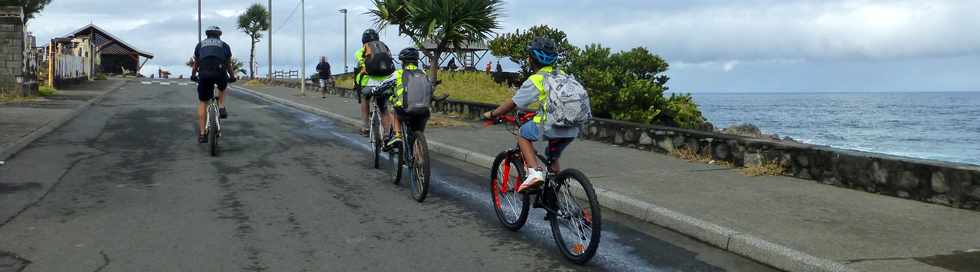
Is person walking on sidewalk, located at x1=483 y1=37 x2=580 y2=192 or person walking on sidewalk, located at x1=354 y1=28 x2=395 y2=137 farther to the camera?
person walking on sidewalk, located at x1=354 y1=28 x2=395 y2=137

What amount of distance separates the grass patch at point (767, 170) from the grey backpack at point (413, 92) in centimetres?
382

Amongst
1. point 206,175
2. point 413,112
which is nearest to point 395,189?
Result: point 413,112

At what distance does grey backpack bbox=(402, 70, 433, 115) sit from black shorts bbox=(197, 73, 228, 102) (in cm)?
394

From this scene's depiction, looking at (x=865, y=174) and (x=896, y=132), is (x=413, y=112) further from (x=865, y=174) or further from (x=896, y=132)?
(x=896, y=132)

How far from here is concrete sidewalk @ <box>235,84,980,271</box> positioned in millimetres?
5258

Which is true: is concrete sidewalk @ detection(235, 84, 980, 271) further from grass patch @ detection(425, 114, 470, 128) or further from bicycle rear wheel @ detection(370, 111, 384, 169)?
grass patch @ detection(425, 114, 470, 128)

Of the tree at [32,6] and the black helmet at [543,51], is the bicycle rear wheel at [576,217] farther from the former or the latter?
the tree at [32,6]

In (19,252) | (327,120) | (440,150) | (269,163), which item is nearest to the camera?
Answer: (19,252)

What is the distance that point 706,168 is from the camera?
9820 millimetres

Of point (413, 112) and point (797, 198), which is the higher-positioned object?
point (413, 112)

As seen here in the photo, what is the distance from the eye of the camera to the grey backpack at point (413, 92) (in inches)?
318

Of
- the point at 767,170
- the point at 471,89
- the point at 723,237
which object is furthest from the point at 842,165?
the point at 471,89

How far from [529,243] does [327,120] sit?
14.0 m

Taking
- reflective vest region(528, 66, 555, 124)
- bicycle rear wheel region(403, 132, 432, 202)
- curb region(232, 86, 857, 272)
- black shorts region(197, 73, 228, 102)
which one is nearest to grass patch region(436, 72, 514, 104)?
black shorts region(197, 73, 228, 102)
